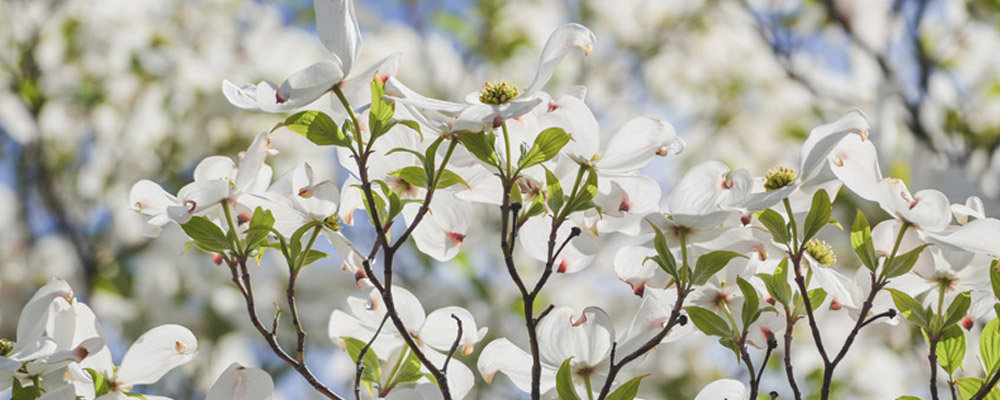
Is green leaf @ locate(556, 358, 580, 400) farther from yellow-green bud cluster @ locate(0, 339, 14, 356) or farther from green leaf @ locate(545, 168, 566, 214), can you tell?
yellow-green bud cluster @ locate(0, 339, 14, 356)

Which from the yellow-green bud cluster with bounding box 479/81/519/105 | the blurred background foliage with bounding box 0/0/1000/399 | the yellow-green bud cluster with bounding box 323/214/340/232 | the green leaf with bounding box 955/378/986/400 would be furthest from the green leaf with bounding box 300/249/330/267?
the blurred background foliage with bounding box 0/0/1000/399

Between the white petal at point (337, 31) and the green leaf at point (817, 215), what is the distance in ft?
0.76

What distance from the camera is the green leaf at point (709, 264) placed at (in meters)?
0.45

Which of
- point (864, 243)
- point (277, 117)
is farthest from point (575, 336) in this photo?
point (277, 117)

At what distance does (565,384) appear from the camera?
1.49ft

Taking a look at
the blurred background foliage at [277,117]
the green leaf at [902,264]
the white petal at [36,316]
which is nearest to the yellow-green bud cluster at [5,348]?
the white petal at [36,316]

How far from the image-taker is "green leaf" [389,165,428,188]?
1.52ft

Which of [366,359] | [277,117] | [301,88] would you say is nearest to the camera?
[301,88]

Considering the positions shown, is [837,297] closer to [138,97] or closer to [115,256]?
[115,256]

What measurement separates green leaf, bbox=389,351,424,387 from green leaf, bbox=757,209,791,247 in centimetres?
19

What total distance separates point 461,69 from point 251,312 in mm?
2249

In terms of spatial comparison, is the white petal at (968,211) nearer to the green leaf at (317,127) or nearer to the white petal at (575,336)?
the white petal at (575,336)

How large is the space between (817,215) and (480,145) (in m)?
0.17

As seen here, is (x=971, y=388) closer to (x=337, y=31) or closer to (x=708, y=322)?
(x=708, y=322)
